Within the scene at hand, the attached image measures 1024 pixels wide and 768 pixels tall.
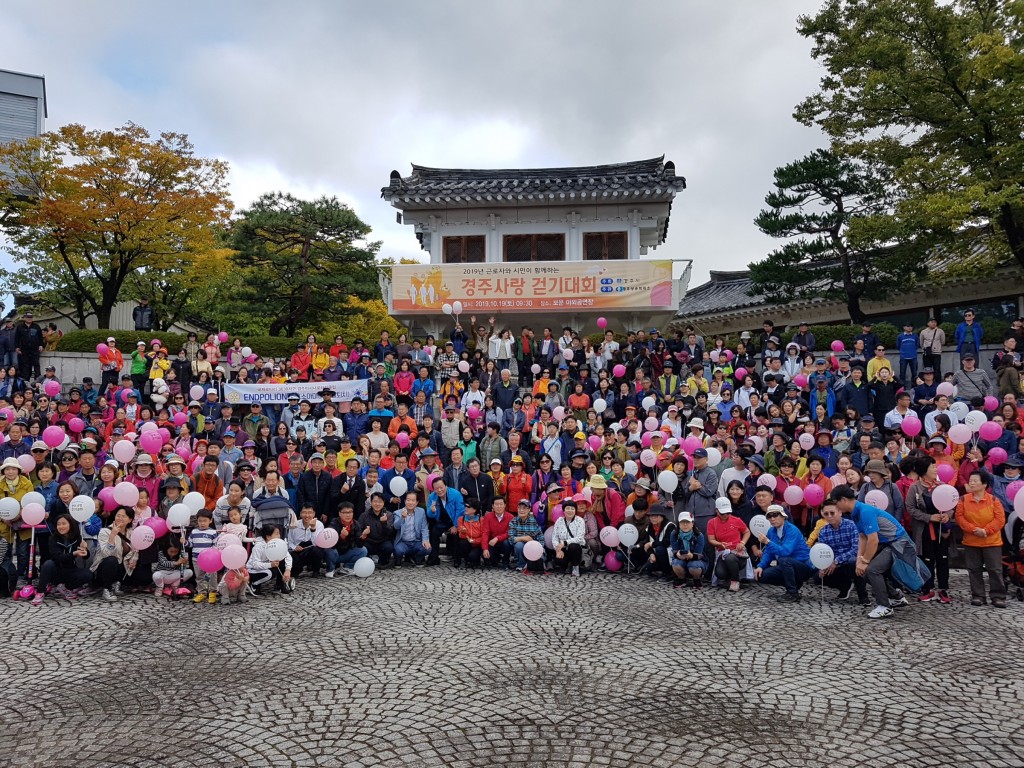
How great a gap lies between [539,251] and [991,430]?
1513 cm

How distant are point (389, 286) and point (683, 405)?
11424 millimetres

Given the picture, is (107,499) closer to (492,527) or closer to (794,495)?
(492,527)

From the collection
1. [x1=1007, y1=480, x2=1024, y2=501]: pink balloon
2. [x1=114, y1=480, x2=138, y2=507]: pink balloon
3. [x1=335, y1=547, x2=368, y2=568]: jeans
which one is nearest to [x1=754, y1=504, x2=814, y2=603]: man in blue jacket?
[x1=1007, y1=480, x2=1024, y2=501]: pink balloon

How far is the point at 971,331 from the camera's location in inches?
575

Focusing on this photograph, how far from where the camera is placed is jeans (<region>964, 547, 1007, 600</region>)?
7.51 metres

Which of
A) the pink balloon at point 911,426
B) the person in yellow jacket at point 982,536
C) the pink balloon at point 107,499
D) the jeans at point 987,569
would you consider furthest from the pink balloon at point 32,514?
the pink balloon at point 911,426

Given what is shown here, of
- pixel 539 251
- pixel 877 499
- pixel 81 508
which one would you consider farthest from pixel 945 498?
pixel 539 251

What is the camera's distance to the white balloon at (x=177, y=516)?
833 centimetres

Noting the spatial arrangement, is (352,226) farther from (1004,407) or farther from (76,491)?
(1004,407)

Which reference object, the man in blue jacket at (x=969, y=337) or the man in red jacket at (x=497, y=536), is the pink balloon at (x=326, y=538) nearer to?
the man in red jacket at (x=497, y=536)

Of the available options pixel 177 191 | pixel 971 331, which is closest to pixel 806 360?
pixel 971 331

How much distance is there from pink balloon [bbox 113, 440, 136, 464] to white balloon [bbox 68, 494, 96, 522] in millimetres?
2184

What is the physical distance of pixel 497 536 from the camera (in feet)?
32.6

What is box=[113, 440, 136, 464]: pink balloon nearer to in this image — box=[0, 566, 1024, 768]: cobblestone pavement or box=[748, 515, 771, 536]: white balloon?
box=[0, 566, 1024, 768]: cobblestone pavement
